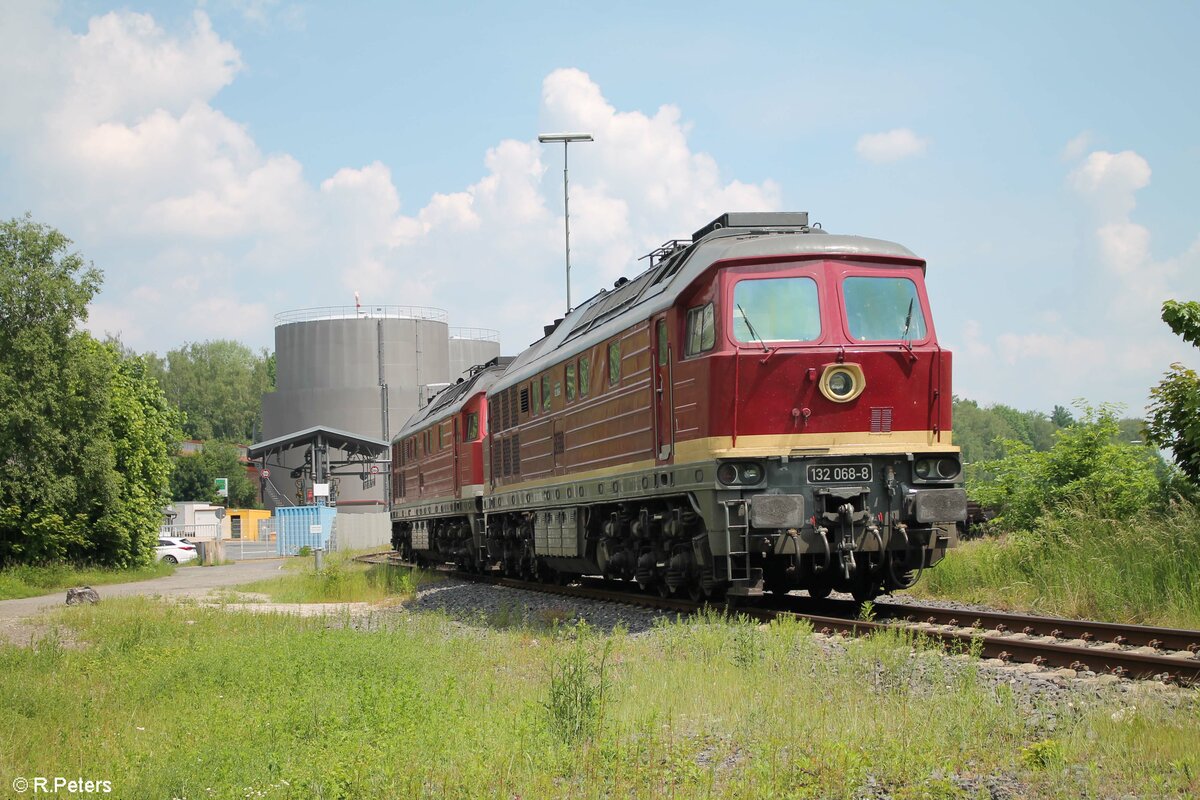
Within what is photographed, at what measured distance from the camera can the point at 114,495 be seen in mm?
33375

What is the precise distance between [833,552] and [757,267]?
3.24 meters

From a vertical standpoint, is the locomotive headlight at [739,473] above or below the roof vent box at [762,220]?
below

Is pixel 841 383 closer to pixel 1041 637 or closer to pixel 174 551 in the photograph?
pixel 1041 637

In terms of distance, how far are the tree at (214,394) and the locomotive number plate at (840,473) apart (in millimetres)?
123357

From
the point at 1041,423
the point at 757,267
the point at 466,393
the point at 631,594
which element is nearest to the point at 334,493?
the point at 466,393

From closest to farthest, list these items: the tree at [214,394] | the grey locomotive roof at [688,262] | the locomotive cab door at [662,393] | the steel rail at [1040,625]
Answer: the steel rail at [1040,625]
the grey locomotive roof at [688,262]
the locomotive cab door at [662,393]
the tree at [214,394]

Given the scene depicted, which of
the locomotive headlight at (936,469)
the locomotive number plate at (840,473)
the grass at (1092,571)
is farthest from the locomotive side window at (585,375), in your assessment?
the locomotive headlight at (936,469)

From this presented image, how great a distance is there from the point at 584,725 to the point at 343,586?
57.7 ft

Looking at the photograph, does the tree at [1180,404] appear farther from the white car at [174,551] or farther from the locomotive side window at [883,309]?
the white car at [174,551]

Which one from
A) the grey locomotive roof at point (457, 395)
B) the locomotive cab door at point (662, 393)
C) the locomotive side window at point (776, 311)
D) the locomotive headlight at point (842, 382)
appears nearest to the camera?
the locomotive headlight at point (842, 382)

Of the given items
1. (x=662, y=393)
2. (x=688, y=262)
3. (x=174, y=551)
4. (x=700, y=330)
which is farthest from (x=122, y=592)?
(x=174, y=551)

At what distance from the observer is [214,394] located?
131 metres

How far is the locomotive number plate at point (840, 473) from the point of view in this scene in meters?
12.5

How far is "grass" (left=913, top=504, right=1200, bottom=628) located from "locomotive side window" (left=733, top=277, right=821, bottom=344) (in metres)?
4.19
